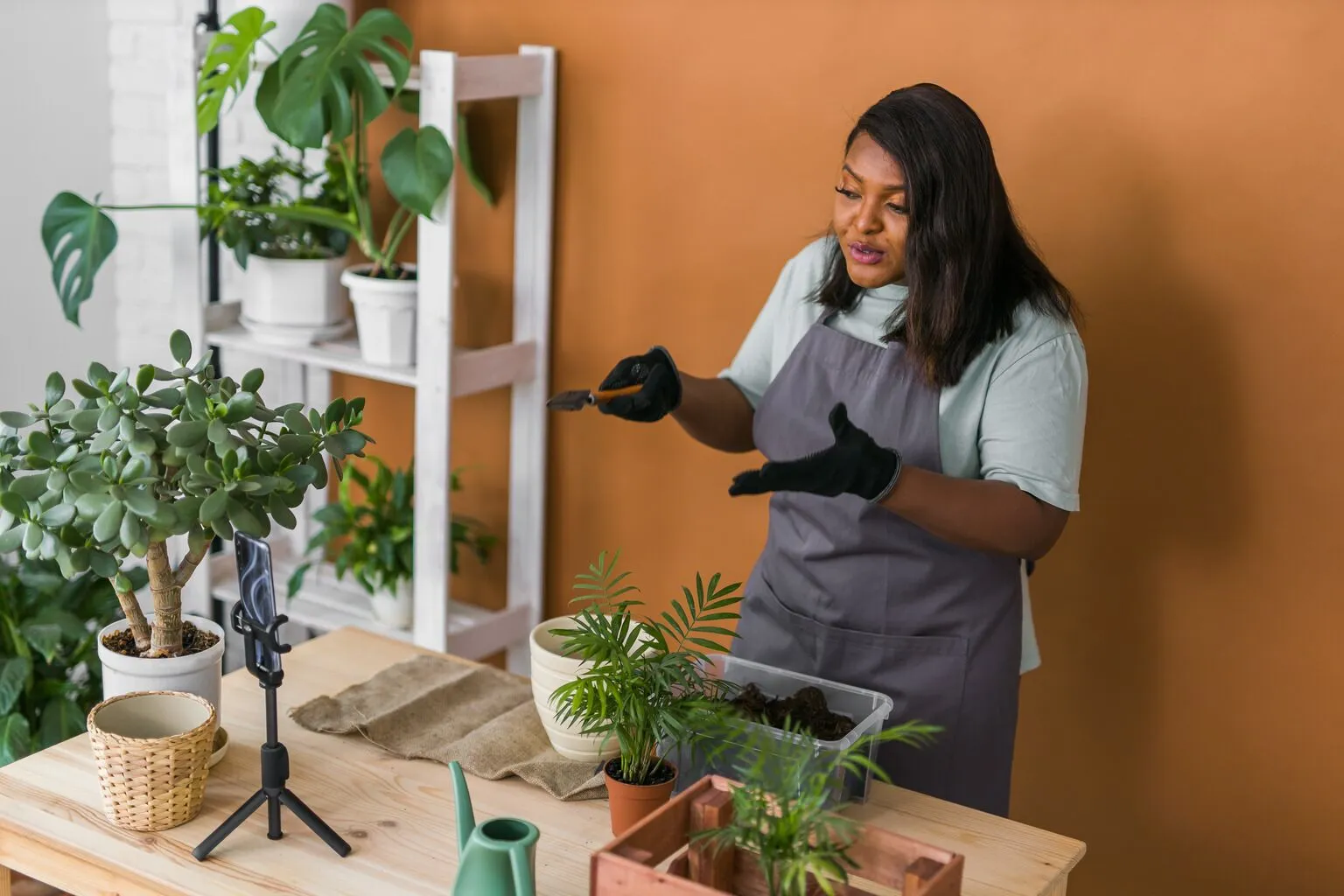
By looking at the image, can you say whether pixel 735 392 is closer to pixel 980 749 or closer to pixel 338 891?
pixel 980 749

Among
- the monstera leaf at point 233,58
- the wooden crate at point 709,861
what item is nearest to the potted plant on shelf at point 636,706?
the wooden crate at point 709,861

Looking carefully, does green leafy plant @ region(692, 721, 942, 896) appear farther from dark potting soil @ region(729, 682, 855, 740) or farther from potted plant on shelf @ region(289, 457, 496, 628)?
potted plant on shelf @ region(289, 457, 496, 628)

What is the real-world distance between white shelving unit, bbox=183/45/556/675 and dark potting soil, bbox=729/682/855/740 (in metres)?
1.29

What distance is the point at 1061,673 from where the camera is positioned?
2.50 m

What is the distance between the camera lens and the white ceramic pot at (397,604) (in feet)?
9.68

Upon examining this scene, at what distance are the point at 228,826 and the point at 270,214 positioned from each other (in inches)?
67.6

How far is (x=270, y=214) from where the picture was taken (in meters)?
2.86

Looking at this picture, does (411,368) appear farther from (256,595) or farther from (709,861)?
(709,861)

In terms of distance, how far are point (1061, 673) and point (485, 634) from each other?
47.2 inches

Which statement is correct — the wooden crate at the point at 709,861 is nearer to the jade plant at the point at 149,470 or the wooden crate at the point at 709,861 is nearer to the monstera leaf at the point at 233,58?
the jade plant at the point at 149,470

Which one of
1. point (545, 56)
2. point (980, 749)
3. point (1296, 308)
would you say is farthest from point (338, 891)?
point (545, 56)

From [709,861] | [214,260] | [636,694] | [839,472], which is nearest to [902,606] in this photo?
[839,472]

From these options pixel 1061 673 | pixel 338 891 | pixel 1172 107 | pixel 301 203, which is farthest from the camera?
pixel 301 203

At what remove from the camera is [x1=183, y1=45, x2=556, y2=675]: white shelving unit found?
265 centimetres
